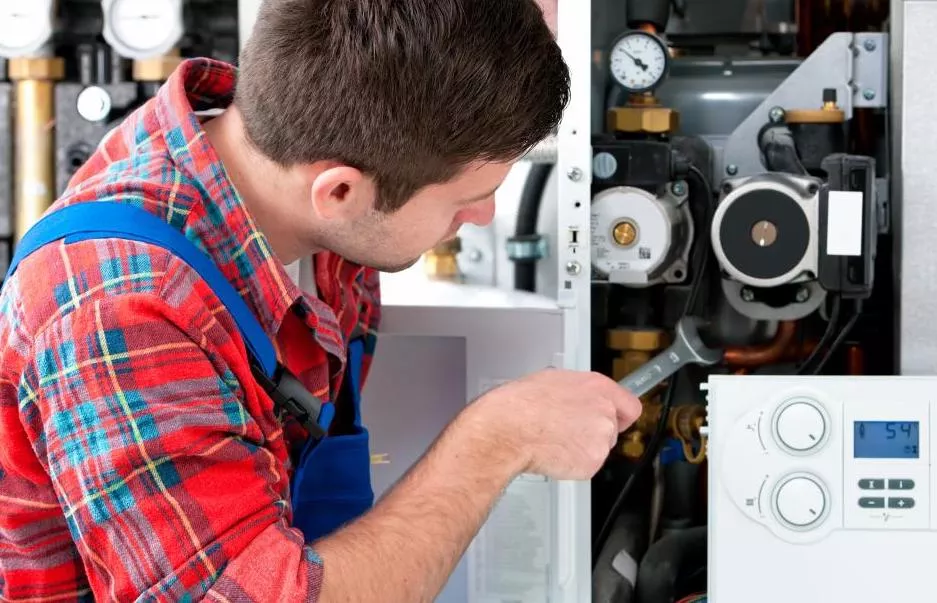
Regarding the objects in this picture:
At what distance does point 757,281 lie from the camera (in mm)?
1293

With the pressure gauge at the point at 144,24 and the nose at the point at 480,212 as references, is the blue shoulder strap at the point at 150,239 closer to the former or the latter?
the nose at the point at 480,212

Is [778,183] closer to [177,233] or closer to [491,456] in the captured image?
[491,456]

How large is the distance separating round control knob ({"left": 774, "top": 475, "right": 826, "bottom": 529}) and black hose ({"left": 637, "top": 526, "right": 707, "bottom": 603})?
0.84 ft

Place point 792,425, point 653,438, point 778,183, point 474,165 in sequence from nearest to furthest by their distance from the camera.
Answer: point 474,165 → point 792,425 → point 778,183 → point 653,438

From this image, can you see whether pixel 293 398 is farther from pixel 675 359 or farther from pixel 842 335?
pixel 842 335

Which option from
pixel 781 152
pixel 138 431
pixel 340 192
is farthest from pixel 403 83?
pixel 781 152

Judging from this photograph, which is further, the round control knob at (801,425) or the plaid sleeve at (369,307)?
the plaid sleeve at (369,307)

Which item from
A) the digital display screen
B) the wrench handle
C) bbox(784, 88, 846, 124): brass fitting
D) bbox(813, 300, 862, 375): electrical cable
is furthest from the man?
bbox(784, 88, 846, 124): brass fitting

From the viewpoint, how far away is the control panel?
3.83 ft

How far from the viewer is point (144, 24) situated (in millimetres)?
1443

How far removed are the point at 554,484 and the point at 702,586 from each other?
32 centimetres

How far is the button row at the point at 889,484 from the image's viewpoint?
1169mm

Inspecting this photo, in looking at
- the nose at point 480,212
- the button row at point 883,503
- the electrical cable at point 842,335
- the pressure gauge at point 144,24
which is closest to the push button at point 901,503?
the button row at point 883,503

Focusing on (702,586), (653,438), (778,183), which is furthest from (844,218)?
(702,586)
